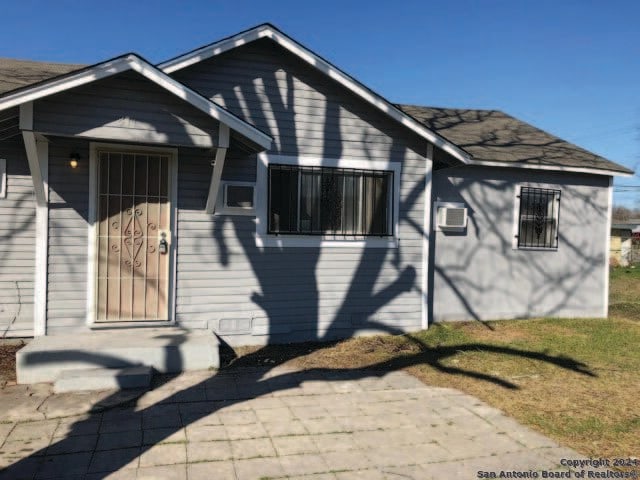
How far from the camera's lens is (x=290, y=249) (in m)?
7.69

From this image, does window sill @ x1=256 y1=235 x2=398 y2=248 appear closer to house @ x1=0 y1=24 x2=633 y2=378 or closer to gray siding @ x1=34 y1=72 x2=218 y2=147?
house @ x1=0 y1=24 x2=633 y2=378

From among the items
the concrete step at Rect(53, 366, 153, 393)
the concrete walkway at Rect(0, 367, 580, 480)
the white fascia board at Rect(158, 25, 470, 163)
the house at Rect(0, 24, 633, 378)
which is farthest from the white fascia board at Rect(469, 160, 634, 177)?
the concrete step at Rect(53, 366, 153, 393)

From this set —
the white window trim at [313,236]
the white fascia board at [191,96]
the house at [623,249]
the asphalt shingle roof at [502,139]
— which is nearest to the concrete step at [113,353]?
the white window trim at [313,236]

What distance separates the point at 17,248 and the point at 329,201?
4.18 meters

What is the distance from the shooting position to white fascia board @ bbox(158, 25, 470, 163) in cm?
701

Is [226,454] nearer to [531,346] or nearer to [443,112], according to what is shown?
[531,346]

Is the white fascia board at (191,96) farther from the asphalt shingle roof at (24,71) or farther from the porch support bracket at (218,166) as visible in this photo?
the asphalt shingle roof at (24,71)

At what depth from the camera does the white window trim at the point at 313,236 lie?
750cm

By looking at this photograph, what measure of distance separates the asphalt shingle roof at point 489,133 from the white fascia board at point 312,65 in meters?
0.58

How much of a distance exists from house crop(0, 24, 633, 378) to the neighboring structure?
20mm

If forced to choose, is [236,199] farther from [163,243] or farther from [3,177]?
[3,177]

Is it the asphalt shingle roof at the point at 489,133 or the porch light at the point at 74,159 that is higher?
the asphalt shingle roof at the point at 489,133

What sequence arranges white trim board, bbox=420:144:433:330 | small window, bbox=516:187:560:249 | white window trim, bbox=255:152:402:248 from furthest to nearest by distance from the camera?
small window, bbox=516:187:560:249 < white trim board, bbox=420:144:433:330 < white window trim, bbox=255:152:402:248

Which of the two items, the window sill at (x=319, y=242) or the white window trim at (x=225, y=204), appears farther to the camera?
the window sill at (x=319, y=242)
